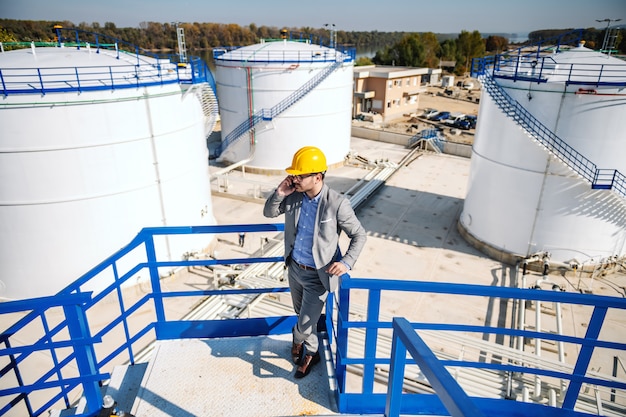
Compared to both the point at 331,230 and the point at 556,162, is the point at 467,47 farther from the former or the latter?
the point at 331,230

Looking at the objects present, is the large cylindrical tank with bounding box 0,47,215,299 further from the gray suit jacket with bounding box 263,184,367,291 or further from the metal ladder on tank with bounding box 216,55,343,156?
the metal ladder on tank with bounding box 216,55,343,156

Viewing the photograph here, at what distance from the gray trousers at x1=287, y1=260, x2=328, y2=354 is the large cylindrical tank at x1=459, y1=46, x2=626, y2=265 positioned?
34.1 ft

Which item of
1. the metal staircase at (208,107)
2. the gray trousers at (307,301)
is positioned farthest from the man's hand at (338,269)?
the metal staircase at (208,107)

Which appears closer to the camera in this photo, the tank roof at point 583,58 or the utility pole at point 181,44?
the tank roof at point 583,58

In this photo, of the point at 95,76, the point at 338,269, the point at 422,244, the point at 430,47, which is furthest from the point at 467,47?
the point at 338,269

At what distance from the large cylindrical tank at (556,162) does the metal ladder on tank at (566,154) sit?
50 millimetres

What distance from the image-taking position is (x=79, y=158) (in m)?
9.95

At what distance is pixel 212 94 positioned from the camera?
14.9 metres

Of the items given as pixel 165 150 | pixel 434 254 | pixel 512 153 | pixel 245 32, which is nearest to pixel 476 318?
pixel 434 254

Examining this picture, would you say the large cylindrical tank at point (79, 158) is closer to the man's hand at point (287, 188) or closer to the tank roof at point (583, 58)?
the man's hand at point (287, 188)

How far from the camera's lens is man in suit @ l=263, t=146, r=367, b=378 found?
3.44 m

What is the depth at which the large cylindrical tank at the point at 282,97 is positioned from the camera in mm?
20469

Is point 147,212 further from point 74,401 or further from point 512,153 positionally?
point 512,153

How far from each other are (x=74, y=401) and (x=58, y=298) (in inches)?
252
